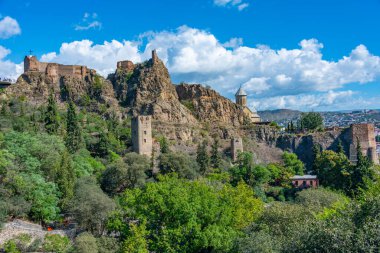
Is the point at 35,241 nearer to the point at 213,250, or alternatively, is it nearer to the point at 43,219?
the point at 43,219

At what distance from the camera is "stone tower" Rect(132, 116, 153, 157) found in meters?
54.0

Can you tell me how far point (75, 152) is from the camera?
45969 mm

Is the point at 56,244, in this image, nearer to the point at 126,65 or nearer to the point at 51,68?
the point at 51,68

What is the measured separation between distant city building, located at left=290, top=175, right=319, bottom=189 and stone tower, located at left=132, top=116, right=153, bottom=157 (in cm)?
1884

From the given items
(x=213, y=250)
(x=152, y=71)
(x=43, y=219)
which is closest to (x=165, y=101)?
(x=152, y=71)

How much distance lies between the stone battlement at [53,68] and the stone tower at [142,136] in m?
20.6

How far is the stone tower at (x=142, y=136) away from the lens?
5403 centimetres

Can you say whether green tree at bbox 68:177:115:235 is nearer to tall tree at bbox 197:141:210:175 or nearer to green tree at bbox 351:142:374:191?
tall tree at bbox 197:141:210:175

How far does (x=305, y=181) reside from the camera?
54312mm

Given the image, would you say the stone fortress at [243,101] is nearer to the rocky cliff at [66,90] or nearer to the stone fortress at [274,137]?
the stone fortress at [274,137]

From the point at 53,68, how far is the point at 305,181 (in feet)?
139

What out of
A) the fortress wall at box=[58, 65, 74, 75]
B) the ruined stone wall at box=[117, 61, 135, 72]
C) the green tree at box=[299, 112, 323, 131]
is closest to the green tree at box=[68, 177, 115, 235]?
the fortress wall at box=[58, 65, 74, 75]

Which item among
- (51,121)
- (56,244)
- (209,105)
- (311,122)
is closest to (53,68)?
(51,121)

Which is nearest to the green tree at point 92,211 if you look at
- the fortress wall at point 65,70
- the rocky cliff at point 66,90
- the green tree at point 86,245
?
the green tree at point 86,245
